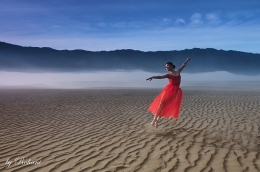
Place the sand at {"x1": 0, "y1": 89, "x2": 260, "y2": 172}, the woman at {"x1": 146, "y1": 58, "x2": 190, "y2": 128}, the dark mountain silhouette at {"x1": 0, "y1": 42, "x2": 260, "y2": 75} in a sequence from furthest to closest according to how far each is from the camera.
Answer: the dark mountain silhouette at {"x1": 0, "y1": 42, "x2": 260, "y2": 75} < the woman at {"x1": 146, "y1": 58, "x2": 190, "y2": 128} < the sand at {"x1": 0, "y1": 89, "x2": 260, "y2": 172}

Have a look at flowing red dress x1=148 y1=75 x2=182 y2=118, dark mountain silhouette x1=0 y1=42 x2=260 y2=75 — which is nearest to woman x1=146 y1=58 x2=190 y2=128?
flowing red dress x1=148 y1=75 x2=182 y2=118

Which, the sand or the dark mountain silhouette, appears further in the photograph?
the dark mountain silhouette

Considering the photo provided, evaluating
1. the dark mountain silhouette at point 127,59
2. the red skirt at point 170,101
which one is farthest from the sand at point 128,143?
the dark mountain silhouette at point 127,59

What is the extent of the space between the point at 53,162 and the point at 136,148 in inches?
73.1

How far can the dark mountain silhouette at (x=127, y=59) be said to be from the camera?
85.9m

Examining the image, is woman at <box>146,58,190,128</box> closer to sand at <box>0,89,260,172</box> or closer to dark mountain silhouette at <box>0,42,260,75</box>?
sand at <box>0,89,260,172</box>

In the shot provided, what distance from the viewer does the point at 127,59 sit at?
313 ft

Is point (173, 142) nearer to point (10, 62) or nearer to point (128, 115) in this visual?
point (128, 115)

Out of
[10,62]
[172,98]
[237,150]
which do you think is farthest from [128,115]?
[10,62]

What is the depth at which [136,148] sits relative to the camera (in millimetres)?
6086

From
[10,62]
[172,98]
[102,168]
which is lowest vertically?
[102,168]

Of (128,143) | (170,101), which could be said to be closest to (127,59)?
(170,101)

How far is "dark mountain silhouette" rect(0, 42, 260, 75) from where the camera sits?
8588 cm

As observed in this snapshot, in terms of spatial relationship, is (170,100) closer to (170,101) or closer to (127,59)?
(170,101)
